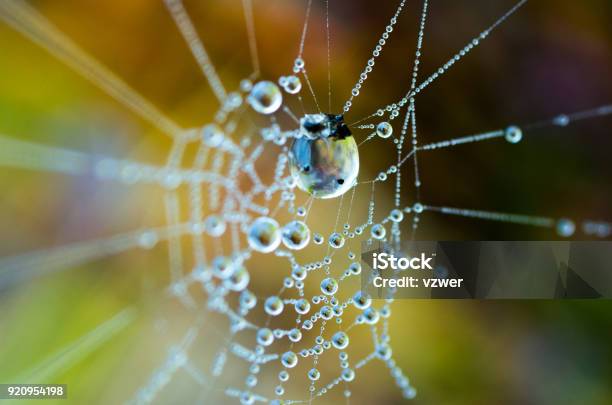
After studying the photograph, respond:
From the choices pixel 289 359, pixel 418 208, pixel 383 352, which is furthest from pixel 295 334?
pixel 418 208

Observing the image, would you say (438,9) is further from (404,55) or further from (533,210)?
(533,210)

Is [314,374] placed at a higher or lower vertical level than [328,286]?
lower

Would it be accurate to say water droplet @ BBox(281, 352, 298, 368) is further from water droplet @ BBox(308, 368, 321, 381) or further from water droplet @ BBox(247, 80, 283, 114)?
water droplet @ BBox(247, 80, 283, 114)

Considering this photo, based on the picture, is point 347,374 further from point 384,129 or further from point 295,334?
point 384,129

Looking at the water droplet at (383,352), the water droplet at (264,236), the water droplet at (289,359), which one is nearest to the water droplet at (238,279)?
the water droplet at (264,236)

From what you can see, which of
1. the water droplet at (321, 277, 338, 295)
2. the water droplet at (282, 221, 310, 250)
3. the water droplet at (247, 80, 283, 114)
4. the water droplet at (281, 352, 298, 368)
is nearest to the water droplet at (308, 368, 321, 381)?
the water droplet at (281, 352, 298, 368)

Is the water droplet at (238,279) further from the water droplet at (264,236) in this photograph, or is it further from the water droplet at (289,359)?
the water droplet at (289,359)

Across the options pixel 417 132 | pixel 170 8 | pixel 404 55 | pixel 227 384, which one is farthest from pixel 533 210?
pixel 170 8

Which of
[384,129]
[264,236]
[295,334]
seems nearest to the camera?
[264,236]
